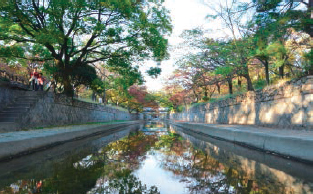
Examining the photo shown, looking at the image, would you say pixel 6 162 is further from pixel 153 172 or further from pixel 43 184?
pixel 153 172

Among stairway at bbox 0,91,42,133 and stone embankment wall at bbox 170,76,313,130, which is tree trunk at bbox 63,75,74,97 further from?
stone embankment wall at bbox 170,76,313,130

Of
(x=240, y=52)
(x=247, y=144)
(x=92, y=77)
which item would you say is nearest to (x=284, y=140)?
(x=247, y=144)

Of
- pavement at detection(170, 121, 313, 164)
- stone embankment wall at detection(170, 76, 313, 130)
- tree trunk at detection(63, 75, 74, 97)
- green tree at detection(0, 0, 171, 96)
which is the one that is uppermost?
green tree at detection(0, 0, 171, 96)

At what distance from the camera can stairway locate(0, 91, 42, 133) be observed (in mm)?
9875

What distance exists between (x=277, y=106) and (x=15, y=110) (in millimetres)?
15264

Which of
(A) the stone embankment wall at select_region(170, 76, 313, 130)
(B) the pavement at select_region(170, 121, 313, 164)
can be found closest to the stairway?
(B) the pavement at select_region(170, 121, 313, 164)

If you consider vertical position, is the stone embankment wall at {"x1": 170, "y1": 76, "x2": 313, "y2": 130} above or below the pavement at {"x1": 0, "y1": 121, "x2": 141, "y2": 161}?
above

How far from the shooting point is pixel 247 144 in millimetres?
7930

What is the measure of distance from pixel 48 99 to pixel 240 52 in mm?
14284

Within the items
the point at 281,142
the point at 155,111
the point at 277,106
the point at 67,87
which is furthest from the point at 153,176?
the point at 155,111

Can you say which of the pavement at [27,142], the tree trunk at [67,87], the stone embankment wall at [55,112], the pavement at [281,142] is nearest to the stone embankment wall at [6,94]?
the stone embankment wall at [55,112]

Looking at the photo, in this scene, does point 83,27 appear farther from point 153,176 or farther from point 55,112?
point 153,176

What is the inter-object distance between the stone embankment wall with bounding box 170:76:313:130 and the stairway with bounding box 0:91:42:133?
13514mm

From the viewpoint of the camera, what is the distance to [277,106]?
1088 cm
